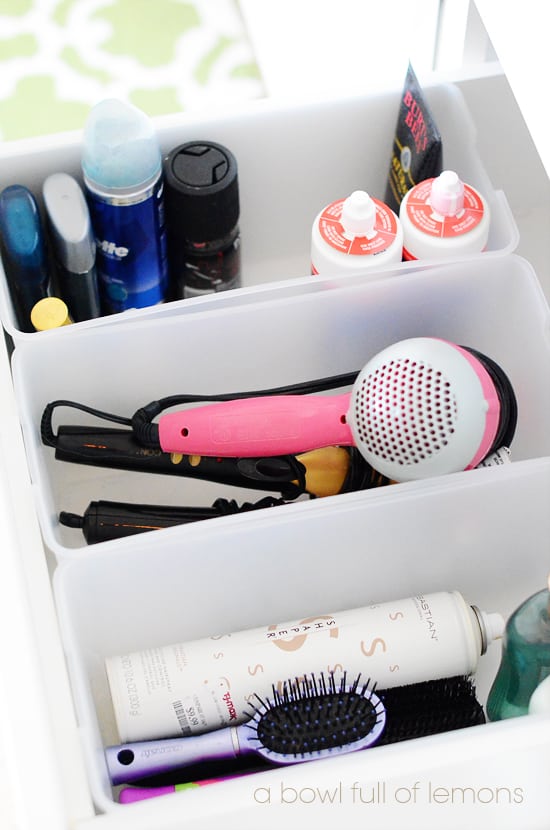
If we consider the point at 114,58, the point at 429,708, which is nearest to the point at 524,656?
the point at 429,708

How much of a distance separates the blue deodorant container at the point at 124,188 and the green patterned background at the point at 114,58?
396mm

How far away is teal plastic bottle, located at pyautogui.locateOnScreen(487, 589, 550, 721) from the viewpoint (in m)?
0.58

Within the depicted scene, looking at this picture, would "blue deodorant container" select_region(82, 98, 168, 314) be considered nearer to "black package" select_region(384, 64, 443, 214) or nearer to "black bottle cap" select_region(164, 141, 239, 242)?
"black bottle cap" select_region(164, 141, 239, 242)

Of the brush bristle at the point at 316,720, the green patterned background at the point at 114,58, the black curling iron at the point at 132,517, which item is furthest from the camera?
the green patterned background at the point at 114,58

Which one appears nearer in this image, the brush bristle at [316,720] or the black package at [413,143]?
the brush bristle at [316,720]

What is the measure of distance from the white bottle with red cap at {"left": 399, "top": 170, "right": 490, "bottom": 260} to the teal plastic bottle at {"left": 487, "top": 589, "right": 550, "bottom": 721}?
0.84 feet

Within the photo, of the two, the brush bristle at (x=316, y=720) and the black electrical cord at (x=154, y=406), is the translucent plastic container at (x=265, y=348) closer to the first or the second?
the black electrical cord at (x=154, y=406)

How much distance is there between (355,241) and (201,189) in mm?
120

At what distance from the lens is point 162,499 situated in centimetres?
74

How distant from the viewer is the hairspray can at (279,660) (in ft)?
1.93

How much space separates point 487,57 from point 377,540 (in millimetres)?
444

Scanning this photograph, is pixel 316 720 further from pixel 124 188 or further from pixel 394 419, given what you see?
pixel 124 188

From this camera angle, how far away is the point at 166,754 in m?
0.57

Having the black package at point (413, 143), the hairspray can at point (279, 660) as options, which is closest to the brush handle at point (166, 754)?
the hairspray can at point (279, 660)
